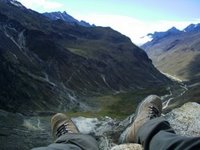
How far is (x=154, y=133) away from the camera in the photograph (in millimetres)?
9023

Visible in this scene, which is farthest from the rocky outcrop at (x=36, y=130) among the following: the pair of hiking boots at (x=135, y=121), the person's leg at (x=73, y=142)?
the person's leg at (x=73, y=142)

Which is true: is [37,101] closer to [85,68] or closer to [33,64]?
[33,64]

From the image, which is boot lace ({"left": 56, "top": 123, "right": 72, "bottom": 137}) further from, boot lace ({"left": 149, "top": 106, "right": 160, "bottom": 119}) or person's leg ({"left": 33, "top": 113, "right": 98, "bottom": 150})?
boot lace ({"left": 149, "top": 106, "right": 160, "bottom": 119})

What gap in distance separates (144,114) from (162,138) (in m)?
3.54

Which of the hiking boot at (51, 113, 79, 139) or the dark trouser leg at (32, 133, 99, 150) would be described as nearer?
the dark trouser leg at (32, 133, 99, 150)

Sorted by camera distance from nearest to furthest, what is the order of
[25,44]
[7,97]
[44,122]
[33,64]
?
[44,122]
[7,97]
[33,64]
[25,44]

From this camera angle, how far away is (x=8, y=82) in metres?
126

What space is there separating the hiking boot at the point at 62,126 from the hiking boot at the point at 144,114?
144cm

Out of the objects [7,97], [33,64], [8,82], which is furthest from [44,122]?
[33,64]

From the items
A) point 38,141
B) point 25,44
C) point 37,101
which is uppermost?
point 25,44

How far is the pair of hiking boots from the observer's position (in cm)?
1132

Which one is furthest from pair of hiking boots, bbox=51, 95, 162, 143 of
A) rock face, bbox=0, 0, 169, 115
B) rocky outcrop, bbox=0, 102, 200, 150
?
rock face, bbox=0, 0, 169, 115

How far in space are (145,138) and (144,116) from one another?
95.2 inches

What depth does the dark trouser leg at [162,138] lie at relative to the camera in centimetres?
736
